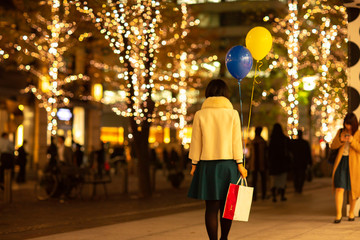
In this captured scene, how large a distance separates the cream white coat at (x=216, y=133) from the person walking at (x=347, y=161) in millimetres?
4260

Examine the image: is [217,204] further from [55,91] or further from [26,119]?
[26,119]

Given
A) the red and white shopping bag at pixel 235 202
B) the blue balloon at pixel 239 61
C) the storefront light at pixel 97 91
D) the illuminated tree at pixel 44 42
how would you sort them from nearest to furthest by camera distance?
the red and white shopping bag at pixel 235 202, the blue balloon at pixel 239 61, the illuminated tree at pixel 44 42, the storefront light at pixel 97 91

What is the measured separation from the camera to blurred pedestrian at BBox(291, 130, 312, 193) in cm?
2160

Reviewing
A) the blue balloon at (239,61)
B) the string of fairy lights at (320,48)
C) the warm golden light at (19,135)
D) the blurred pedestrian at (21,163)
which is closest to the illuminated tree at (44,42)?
the blurred pedestrian at (21,163)

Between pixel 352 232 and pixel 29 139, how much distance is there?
101ft

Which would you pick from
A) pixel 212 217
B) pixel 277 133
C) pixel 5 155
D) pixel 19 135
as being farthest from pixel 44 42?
pixel 212 217

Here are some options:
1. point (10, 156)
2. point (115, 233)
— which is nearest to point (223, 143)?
point (115, 233)

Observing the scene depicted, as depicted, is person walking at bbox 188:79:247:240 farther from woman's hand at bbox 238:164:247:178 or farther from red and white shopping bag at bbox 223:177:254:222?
red and white shopping bag at bbox 223:177:254:222

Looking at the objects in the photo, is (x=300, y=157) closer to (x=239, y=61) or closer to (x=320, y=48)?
(x=320, y=48)

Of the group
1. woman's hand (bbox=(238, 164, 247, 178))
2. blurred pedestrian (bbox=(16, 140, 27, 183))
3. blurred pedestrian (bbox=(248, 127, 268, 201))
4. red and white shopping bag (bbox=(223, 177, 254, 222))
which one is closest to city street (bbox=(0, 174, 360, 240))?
blurred pedestrian (bbox=(248, 127, 268, 201))

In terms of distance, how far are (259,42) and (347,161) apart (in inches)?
95.6

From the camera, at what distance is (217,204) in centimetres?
820

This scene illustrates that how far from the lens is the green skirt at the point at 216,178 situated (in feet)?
26.4

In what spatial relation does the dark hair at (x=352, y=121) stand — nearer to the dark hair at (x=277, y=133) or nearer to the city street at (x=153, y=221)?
the city street at (x=153, y=221)
